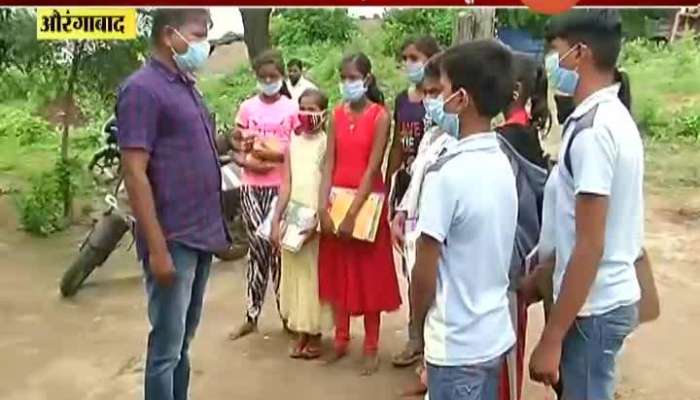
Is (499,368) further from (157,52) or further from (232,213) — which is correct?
(232,213)

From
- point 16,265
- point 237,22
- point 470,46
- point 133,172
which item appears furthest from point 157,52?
point 237,22

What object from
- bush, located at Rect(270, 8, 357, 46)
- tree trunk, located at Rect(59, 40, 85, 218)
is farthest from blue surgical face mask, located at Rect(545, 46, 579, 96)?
bush, located at Rect(270, 8, 357, 46)

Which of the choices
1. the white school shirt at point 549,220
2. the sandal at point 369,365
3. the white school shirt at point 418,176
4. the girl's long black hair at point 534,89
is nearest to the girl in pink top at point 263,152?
the sandal at point 369,365

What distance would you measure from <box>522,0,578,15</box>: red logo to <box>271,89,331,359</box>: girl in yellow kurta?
6.34 feet

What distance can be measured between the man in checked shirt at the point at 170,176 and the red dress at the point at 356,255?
1.03 metres

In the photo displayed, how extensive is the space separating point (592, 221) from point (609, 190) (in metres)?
0.09

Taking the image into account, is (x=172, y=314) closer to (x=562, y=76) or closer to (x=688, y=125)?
(x=562, y=76)

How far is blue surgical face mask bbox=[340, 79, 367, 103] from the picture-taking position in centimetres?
470

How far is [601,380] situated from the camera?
2893 mm

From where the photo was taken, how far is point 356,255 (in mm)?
4891

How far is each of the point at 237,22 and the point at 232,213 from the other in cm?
338

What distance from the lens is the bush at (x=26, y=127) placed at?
36.0 feet

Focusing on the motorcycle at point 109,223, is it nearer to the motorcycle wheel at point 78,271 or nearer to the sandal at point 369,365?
the motorcycle wheel at point 78,271

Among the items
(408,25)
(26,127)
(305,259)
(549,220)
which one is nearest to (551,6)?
(549,220)
